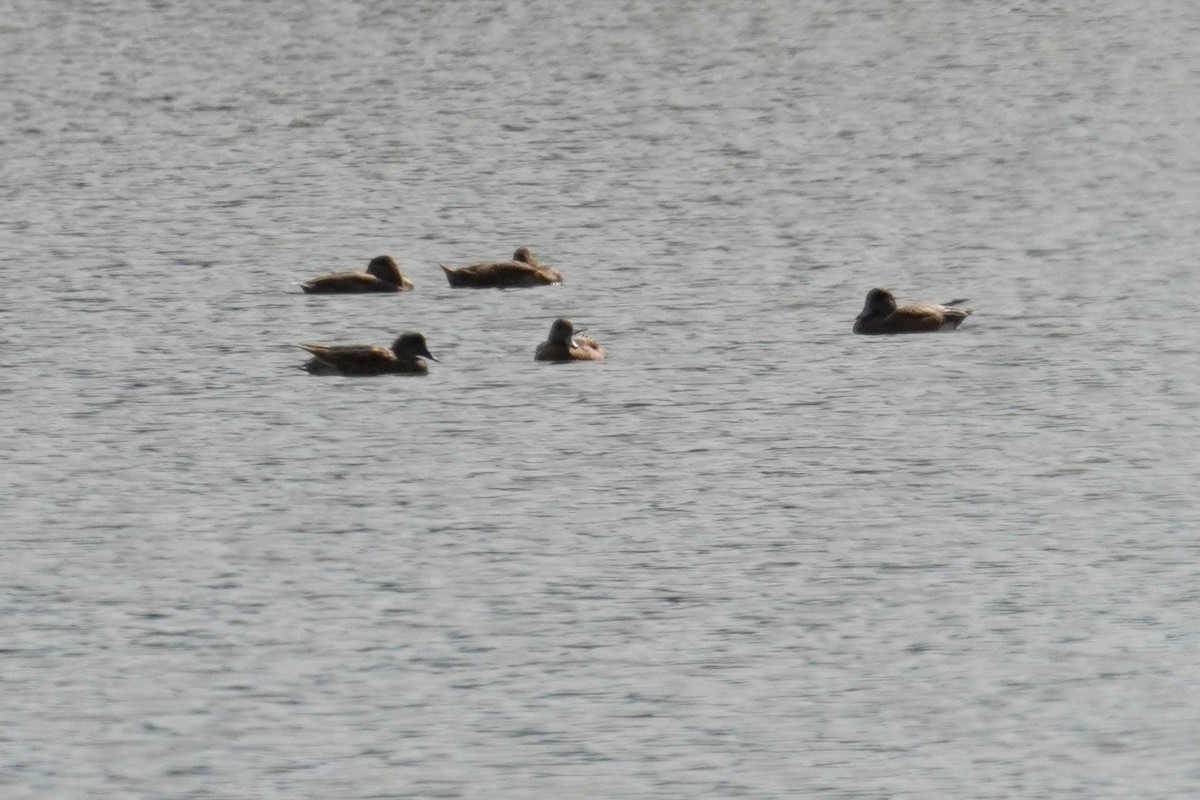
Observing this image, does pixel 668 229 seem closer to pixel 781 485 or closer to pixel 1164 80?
pixel 781 485

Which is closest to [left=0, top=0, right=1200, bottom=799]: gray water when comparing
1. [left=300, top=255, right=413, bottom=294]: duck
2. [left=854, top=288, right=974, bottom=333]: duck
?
[left=854, top=288, right=974, bottom=333]: duck

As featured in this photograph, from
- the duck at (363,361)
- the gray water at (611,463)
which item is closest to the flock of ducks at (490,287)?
the duck at (363,361)

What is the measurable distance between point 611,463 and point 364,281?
6.55m

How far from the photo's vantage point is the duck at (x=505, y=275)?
874 inches

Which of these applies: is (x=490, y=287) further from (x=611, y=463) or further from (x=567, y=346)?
(x=611, y=463)

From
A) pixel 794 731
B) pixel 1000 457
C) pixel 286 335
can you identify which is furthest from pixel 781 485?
pixel 286 335

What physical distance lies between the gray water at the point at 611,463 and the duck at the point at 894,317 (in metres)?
0.12

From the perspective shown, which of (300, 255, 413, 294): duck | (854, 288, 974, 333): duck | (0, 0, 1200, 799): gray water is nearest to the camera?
(0, 0, 1200, 799): gray water

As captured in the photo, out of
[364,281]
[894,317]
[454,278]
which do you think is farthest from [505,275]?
[894,317]

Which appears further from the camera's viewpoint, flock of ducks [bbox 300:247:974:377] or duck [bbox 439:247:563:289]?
duck [bbox 439:247:563:289]

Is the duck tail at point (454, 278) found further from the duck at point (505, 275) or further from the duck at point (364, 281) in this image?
the duck at point (364, 281)

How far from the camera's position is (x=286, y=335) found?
67.5 ft

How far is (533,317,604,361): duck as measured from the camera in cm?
1908

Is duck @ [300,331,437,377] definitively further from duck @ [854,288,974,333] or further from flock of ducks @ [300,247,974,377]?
duck @ [854,288,974,333]
